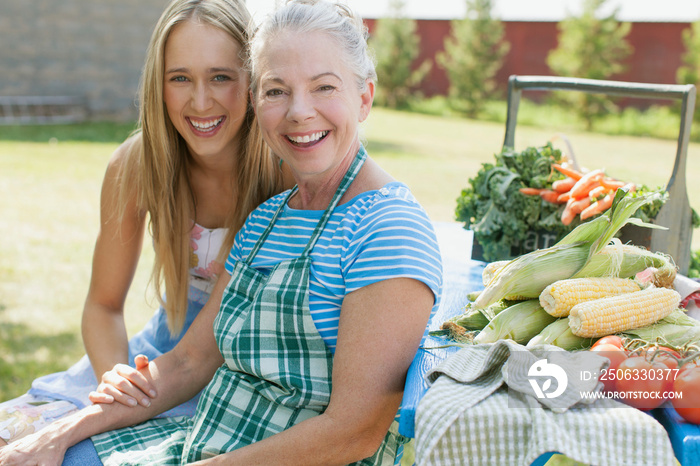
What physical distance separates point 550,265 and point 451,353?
40 cm

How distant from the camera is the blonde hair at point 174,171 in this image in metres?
2.10

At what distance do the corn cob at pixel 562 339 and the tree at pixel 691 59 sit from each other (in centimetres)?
2015

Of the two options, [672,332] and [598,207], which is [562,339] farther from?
[598,207]

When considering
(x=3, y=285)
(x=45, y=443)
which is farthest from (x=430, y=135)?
(x=45, y=443)

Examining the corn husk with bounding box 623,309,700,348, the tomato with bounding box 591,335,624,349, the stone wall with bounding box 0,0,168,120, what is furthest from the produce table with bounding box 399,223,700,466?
the stone wall with bounding box 0,0,168,120

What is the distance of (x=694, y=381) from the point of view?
1220 millimetres

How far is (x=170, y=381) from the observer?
194cm

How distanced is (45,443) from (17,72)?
48.4 feet

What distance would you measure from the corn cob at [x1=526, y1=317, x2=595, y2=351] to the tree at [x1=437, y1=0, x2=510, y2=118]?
2201 cm

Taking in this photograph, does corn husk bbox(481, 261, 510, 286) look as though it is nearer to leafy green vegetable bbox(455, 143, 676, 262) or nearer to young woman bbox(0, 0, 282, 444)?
leafy green vegetable bbox(455, 143, 676, 262)

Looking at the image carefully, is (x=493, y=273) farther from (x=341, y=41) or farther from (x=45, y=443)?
(x=45, y=443)

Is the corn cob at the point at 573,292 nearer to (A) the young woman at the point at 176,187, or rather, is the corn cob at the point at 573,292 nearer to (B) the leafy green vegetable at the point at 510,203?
(B) the leafy green vegetable at the point at 510,203

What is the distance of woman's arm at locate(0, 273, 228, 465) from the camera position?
1809mm

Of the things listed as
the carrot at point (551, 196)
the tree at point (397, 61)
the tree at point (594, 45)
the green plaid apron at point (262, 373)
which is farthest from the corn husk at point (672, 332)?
the tree at point (397, 61)
